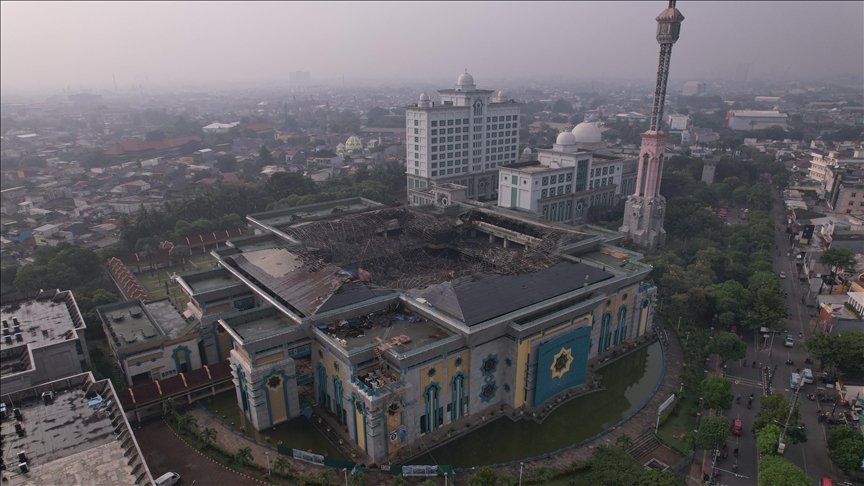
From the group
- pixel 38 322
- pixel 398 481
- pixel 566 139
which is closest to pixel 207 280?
pixel 38 322

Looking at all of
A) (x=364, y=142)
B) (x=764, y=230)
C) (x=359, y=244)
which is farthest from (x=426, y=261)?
(x=364, y=142)

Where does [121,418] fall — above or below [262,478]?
above

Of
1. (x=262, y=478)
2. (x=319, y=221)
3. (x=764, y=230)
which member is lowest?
(x=262, y=478)

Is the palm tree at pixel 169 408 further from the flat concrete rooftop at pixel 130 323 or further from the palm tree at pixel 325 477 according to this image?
the palm tree at pixel 325 477

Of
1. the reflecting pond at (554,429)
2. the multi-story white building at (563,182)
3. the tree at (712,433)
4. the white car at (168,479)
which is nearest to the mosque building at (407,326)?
the reflecting pond at (554,429)

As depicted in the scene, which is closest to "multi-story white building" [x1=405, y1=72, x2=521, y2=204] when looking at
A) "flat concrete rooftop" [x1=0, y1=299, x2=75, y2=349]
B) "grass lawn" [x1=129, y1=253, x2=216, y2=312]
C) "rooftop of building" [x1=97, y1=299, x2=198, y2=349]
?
"grass lawn" [x1=129, y1=253, x2=216, y2=312]

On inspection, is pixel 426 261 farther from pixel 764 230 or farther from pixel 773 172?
pixel 773 172
